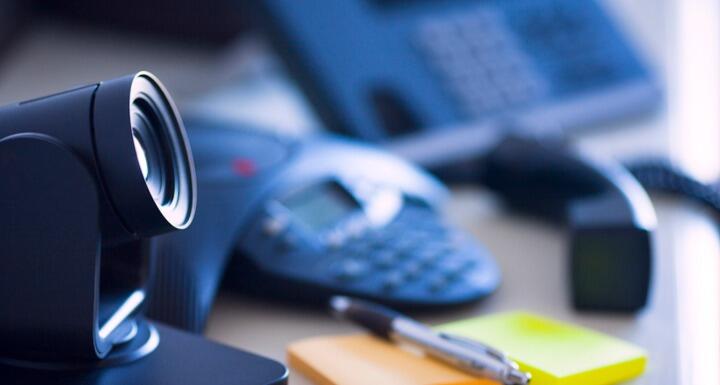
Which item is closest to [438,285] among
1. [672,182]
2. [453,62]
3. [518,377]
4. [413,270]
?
[413,270]

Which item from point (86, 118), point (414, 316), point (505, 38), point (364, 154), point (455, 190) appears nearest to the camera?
point (86, 118)

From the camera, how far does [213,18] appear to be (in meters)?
1.07

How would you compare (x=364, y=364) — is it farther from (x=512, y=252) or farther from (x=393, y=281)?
(x=512, y=252)

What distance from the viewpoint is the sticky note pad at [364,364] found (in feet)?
1.32

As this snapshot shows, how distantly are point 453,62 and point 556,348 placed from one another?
0.53 metres

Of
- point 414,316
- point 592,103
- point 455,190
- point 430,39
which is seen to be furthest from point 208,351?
point 592,103

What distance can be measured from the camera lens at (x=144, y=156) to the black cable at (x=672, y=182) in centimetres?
48

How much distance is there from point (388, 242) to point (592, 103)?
1.77ft

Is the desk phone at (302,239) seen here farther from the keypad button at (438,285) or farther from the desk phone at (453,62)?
the desk phone at (453,62)

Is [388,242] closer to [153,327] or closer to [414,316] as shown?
[414,316]

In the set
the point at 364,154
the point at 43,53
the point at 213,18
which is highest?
the point at 213,18

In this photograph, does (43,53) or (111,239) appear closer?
(111,239)

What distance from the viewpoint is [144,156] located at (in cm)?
36

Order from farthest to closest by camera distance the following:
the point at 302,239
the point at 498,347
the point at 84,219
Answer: the point at 302,239 → the point at 498,347 → the point at 84,219
